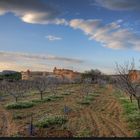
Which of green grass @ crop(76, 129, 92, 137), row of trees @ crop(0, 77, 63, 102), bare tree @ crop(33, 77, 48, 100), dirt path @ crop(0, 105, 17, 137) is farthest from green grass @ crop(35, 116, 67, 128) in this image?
row of trees @ crop(0, 77, 63, 102)

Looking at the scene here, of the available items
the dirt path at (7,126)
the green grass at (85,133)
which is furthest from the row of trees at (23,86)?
the green grass at (85,133)

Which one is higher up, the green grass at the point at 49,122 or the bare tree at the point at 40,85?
the bare tree at the point at 40,85

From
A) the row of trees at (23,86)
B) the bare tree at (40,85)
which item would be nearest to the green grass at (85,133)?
the bare tree at (40,85)

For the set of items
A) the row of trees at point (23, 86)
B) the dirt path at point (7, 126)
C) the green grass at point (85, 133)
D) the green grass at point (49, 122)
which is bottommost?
the dirt path at point (7, 126)

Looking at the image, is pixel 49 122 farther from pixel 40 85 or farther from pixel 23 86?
pixel 40 85

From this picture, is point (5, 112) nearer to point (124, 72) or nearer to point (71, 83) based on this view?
point (124, 72)

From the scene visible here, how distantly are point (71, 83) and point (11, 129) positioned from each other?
50.8 m

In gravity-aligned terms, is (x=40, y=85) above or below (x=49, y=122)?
above

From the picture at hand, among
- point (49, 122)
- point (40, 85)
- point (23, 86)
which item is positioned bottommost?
point (49, 122)

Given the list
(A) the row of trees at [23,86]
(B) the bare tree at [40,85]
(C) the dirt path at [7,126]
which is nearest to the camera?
(C) the dirt path at [7,126]

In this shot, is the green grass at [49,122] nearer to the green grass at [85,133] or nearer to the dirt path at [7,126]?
the dirt path at [7,126]

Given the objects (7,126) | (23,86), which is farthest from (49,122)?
(23,86)

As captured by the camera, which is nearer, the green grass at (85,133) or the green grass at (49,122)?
the green grass at (85,133)

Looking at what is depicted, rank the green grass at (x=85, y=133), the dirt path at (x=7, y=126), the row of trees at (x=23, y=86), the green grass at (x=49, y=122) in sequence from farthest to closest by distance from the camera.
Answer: the row of trees at (x=23, y=86) → the green grass at (x=49, y=122) → the dirt path at (x=7, y=126) → the green grass at (x=85, y=133)
